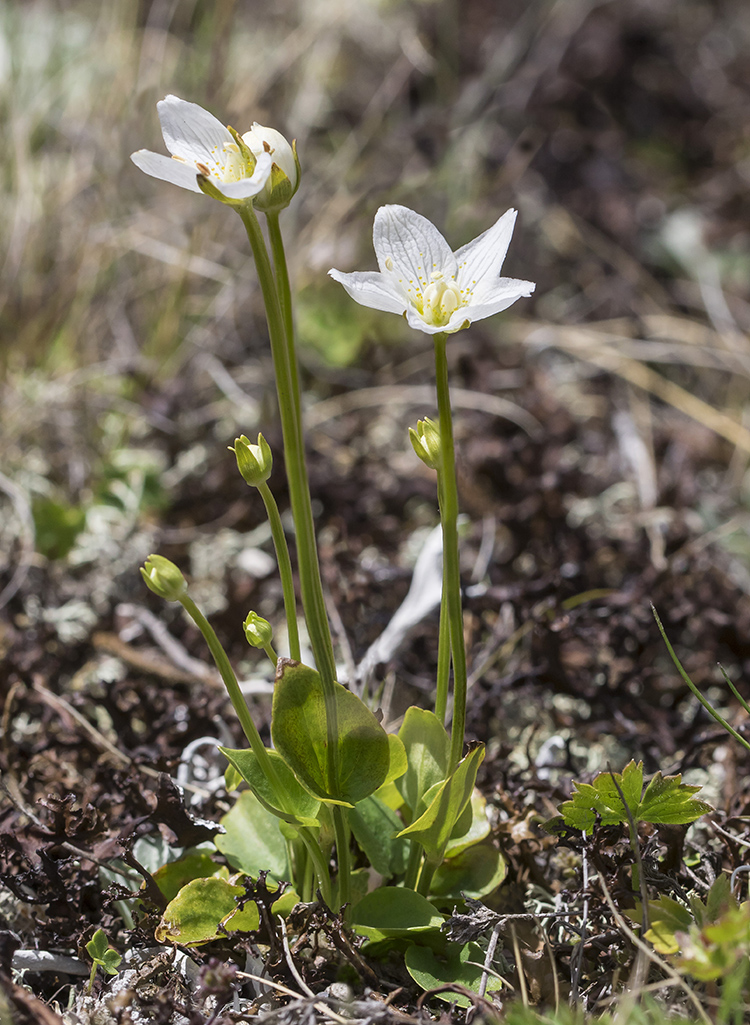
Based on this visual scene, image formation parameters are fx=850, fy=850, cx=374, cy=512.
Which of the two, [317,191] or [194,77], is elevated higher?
[194,77]

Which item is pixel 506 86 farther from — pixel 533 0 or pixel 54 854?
pixel 54 854

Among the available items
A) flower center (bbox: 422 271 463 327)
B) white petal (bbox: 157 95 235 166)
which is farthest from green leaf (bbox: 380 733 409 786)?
white petal (bbox: 157 95 235 166)

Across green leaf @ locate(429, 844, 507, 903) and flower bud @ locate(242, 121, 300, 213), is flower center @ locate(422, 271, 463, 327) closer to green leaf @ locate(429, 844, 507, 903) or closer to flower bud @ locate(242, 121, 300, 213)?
flower bud @ locate(242, 121, 300, 213)

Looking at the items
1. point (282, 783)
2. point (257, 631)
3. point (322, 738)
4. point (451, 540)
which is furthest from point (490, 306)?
point (282, 783)

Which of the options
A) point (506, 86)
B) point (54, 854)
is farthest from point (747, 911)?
point (506, 86)

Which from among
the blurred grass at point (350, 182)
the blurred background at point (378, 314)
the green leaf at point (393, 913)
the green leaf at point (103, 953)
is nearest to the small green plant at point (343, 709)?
the green leaf at point (393, 913)

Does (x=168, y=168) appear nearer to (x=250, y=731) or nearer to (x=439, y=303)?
(x=439, y=303)

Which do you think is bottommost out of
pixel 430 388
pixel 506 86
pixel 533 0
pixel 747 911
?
pixel 747 911
